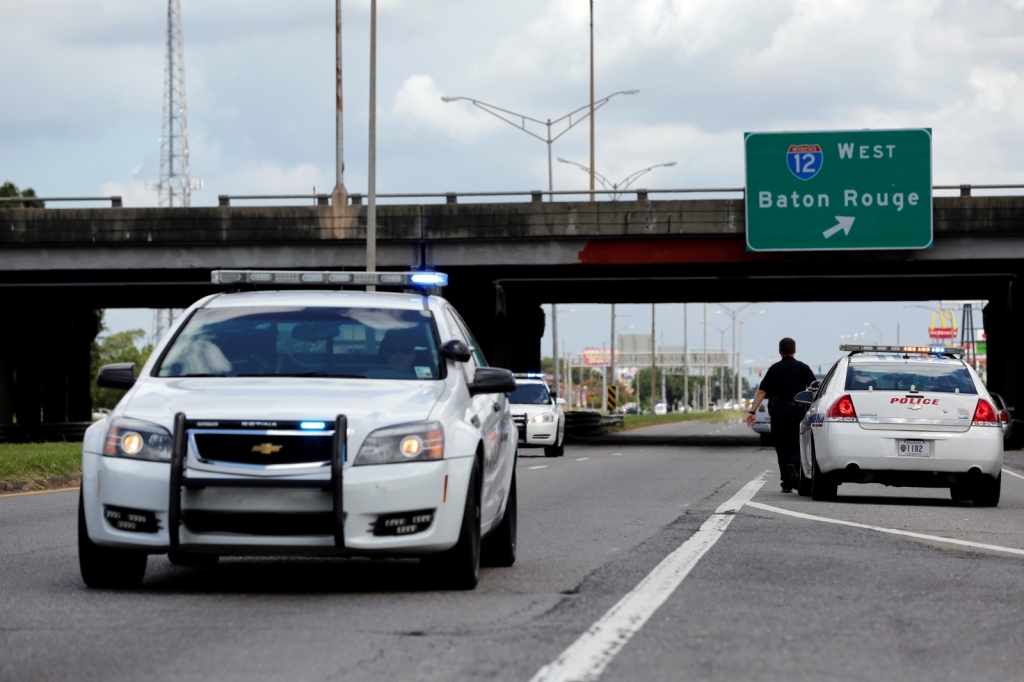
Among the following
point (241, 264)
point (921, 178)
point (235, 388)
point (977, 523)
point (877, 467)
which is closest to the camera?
point (235, 388)

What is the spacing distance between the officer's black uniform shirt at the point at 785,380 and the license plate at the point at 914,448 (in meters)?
1.97

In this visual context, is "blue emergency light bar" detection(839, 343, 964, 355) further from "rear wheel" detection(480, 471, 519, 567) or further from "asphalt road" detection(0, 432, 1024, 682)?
"rear wheel" detection(480, 471, 519, 567)

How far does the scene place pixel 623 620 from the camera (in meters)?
7.24

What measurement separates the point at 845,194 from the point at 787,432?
2126cm

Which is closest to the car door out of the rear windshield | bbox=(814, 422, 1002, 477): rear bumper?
bbox=(814, 422, 1002, 477): rear bumper

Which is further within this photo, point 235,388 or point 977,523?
point 977,523

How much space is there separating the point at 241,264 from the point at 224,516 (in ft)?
108

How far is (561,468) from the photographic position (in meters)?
25.2

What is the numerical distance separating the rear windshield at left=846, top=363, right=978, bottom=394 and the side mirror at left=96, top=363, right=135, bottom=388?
8727 millimetres

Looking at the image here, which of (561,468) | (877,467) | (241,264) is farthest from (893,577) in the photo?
(241,264)

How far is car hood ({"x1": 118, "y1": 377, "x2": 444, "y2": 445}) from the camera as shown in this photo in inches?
309

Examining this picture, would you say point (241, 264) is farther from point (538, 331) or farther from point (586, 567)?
point (586, 567)

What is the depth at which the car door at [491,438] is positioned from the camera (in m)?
8.83

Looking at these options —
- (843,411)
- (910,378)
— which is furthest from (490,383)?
(910,378)
